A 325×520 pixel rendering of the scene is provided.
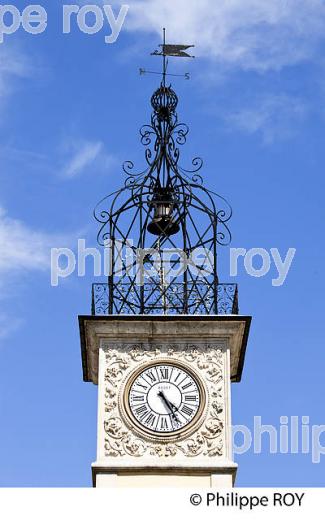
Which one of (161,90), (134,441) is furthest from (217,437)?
(161,90)

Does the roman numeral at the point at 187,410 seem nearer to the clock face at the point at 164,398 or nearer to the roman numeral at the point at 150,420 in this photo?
the clock face at the point at 164,398

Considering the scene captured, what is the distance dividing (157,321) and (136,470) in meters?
3.07

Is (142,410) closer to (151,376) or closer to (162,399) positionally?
(162,399)

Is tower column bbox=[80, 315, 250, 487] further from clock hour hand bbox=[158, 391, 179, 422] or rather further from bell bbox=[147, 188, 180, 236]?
bell bbox=[147, 188, 180, 236]

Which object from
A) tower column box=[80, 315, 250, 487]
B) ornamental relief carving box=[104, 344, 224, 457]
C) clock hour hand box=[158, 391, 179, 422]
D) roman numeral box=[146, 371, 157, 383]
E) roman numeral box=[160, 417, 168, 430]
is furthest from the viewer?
roman numeral box=[146, 371, 157, 383]

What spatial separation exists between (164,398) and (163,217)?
427 cm

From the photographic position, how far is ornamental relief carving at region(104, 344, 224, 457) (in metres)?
33.8

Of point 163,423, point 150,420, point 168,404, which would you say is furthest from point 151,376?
point 163,423

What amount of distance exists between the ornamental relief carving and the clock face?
21cm

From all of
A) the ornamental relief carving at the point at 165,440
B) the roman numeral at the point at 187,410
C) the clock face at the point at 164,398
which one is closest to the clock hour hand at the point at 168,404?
the clock face at the point at 164,398

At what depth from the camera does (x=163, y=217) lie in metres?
36.6

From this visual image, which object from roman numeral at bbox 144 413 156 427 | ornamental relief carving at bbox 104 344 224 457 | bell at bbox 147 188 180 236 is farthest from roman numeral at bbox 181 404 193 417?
bell at bbox 147 188 180 236

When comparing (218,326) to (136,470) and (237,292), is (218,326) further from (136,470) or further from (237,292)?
(136,470)

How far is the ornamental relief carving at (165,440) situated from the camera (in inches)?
1329
